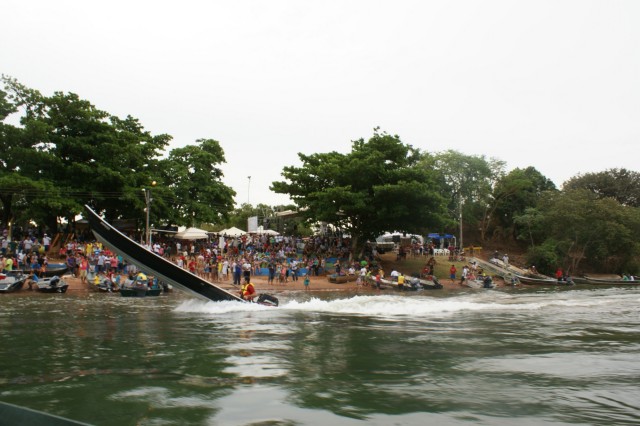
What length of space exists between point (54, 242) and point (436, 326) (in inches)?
1116

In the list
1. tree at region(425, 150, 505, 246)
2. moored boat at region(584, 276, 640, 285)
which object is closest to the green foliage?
moored boat at region(584, 276, 640, 285)

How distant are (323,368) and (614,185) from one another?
202ft

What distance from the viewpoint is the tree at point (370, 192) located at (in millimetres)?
38344

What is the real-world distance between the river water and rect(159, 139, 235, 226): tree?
28.0 meters

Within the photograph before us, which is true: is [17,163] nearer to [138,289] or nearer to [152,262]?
[138,289]

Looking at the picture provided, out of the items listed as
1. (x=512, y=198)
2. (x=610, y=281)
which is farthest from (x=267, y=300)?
(x=512, y=198)

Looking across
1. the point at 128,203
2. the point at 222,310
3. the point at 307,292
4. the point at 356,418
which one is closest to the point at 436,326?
the point at 222,310

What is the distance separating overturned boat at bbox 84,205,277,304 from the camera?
60.3 ft

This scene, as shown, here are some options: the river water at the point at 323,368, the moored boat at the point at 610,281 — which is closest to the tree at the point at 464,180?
the moored boat at the point at 610,281

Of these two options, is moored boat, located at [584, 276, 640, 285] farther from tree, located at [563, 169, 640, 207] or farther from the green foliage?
tree, located at [563, 169, 640, 207]

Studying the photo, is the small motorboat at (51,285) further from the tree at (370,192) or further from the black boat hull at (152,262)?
the tree at (370,192)

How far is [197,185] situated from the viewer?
47000mm

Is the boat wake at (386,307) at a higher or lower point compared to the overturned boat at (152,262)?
lower

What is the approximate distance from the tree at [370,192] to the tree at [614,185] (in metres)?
29.8
